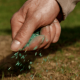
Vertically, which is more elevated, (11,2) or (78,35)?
(78,35)

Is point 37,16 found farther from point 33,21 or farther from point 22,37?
→ point 22,37

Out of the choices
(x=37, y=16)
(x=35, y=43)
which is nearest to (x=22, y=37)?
(x=35, y=43)

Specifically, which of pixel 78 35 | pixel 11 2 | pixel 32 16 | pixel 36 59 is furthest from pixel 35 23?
pixel 11 2

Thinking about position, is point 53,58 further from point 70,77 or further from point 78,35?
point 78,35

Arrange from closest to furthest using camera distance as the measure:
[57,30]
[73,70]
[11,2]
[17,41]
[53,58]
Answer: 1. [17,41]
2. [73,70]
3. [57,30]
4. [53,58]
5. [11,2]

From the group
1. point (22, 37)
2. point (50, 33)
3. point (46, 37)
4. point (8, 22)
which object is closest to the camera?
point (22, 37)

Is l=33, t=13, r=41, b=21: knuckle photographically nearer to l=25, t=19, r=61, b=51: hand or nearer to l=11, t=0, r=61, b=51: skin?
l=11, t=0, r=61, b=51: skin

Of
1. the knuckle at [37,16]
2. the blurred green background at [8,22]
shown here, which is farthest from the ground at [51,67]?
the blurred green background at [8,22]
